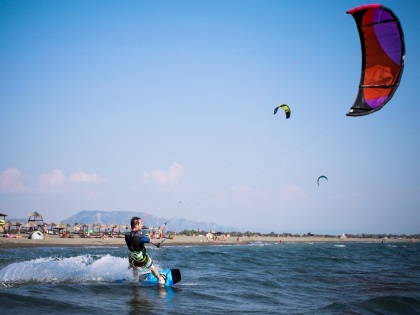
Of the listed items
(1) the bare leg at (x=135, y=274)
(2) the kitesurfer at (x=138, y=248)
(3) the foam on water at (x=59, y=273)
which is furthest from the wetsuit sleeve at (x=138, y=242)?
(3) the foam on water at (x=59, y=273)

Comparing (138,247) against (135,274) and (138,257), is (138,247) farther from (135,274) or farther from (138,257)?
(135,274)

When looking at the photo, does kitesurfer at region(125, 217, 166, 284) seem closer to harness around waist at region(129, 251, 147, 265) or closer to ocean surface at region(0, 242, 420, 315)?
harness around waist at region(129, 251, 147, 265)

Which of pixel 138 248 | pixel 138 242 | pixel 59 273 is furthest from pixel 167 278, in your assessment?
pixel 59 273

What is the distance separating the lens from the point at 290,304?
7.08 meters

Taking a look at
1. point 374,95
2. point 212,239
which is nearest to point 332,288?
point 374,95

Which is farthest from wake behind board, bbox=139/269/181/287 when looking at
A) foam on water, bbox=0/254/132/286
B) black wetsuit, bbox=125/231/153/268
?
foam on water, bbox=0/254/132/286

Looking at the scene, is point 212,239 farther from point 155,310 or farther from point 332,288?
point 155,310

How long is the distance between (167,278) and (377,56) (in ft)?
25.9

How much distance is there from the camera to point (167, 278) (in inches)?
344

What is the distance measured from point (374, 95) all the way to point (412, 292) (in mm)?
5019

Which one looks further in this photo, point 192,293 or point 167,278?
point 167,278

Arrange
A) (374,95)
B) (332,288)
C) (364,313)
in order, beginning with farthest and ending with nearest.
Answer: (374,95), (332,288), (364,313)

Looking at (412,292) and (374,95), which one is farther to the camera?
(374,95)

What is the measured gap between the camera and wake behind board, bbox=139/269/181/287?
8.73m
